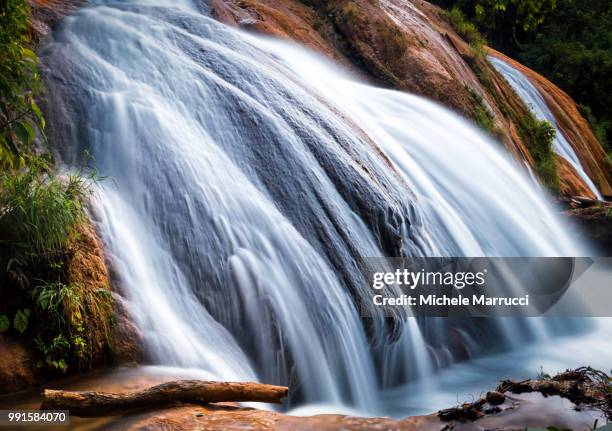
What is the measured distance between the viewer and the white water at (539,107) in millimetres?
14141

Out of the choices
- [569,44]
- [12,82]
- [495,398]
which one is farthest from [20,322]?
[569,44]

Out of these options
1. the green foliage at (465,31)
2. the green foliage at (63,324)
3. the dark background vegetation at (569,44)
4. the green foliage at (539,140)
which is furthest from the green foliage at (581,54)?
the green foliage at (63,324)

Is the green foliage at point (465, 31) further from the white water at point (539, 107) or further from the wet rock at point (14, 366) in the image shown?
the wet rock at point (14, 366)

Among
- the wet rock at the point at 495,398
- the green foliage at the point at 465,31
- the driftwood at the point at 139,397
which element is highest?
the green foliage at the point at 465,31

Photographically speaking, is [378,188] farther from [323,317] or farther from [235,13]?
[235,13]

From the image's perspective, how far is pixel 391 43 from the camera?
450 inches

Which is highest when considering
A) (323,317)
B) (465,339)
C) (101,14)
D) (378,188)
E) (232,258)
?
(101,14)

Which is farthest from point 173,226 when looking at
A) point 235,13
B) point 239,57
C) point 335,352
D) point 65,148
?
point 235,13

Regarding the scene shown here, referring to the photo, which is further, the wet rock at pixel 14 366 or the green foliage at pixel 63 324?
the green foliage at pixel 63 324

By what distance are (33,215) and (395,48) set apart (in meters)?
8.26

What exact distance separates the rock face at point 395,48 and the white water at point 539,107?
31.9 inches

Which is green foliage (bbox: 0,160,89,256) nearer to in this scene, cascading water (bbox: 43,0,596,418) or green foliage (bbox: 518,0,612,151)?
cascading water (bbox: 43,0,596,418)

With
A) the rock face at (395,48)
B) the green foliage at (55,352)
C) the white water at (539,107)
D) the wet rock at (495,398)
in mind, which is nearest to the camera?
the wet rock at (495,398)

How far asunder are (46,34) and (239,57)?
6.92ft
